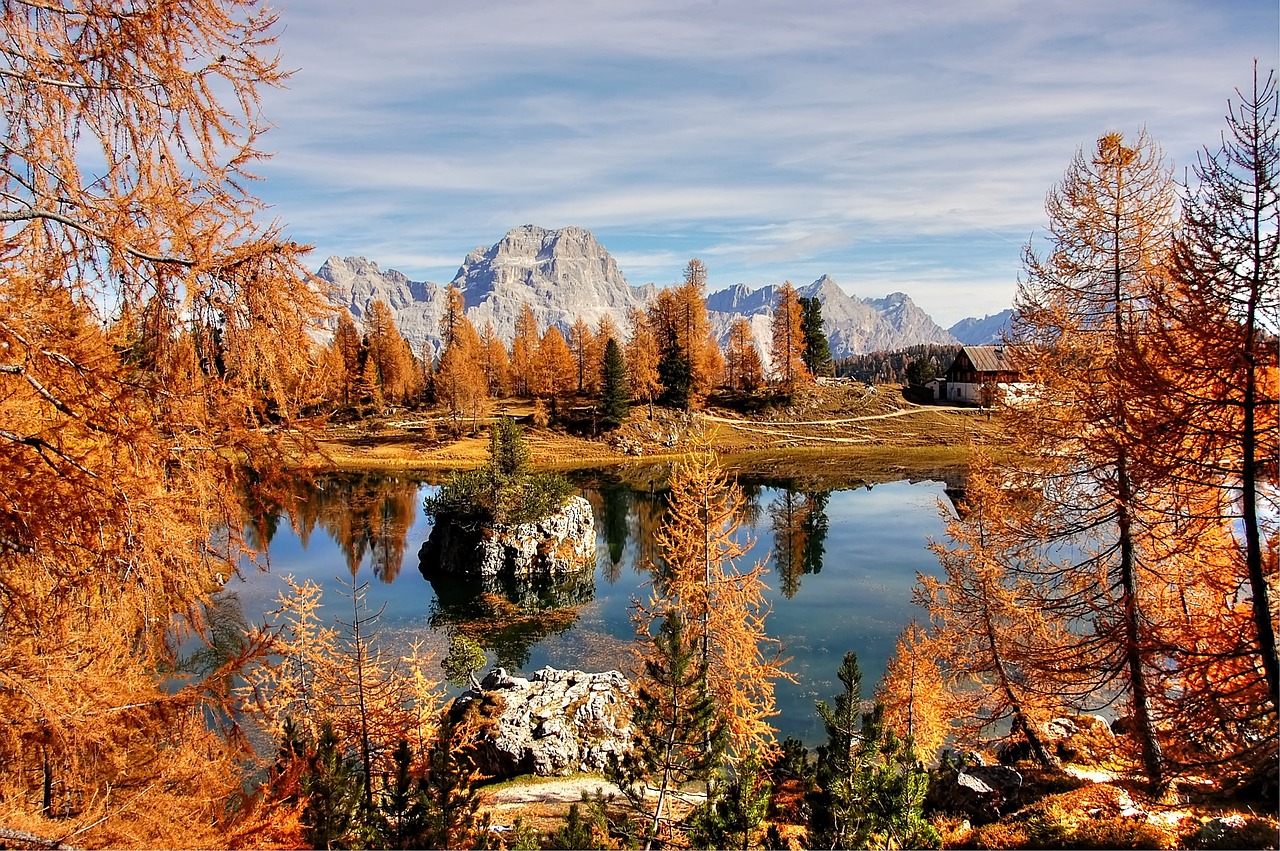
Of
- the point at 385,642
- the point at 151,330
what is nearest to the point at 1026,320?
the point at 151,330

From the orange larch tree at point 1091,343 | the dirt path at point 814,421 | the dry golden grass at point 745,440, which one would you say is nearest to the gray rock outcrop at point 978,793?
the orange larch tree at point 1091,343

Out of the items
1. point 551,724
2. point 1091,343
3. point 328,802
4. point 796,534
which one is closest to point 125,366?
point 328,802

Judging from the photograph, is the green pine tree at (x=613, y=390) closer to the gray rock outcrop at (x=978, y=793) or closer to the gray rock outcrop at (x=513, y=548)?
the gray rock outcrop at (x=513, y=548)

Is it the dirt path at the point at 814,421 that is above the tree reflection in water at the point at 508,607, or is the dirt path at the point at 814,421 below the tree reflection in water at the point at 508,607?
above

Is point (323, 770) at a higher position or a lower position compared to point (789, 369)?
lower

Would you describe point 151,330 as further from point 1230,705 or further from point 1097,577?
point 1097,577

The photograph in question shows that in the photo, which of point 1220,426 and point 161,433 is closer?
point 161,433

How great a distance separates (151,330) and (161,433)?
0.67 m

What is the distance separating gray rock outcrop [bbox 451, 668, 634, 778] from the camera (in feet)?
58.2

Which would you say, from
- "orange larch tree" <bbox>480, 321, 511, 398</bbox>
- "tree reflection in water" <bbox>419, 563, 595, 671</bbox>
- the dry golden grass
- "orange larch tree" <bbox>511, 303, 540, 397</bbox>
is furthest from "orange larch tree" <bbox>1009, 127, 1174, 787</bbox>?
"orange larch tree" <bbox>480, 321, 511, 398</bbox>

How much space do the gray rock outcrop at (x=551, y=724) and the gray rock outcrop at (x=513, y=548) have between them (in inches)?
566

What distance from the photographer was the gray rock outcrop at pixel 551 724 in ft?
58.2

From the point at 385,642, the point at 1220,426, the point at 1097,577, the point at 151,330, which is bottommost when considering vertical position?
the point at 385,642

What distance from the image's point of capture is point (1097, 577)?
508 inches
